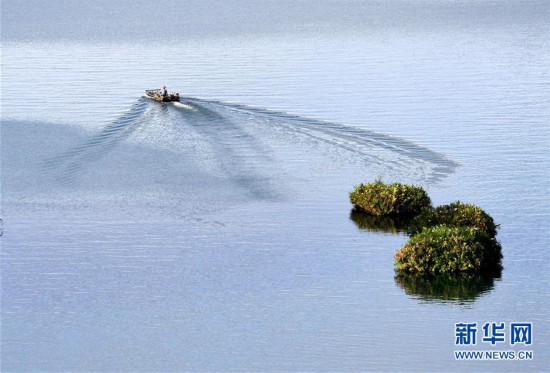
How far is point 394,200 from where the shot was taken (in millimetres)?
78625

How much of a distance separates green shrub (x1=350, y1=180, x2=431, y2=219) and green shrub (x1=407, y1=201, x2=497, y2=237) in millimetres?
3040

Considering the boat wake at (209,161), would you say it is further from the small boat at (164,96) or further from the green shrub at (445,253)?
the green shrub at (445,253)

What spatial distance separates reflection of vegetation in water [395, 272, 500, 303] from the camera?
217ft

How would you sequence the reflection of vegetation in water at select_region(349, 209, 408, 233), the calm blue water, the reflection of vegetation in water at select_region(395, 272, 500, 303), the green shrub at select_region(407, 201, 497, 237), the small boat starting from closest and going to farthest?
the calm blue water, the reflection of vegetation in water at select_region(395, 272, 500, 303), the green shrub at select_region(407, 201, 497, 237), the reflection of vegetation in water at select_region(349, 209, 408, 233), the small boat

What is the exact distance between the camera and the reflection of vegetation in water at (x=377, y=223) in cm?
7788

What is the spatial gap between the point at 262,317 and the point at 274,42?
10989 centimetres

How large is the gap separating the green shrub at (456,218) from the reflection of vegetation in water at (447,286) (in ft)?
18.8

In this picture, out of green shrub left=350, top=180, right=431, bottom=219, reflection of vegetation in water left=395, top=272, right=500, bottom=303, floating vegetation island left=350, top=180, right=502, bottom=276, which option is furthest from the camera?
green shrub left=350, top=180, right=431, bottom=219

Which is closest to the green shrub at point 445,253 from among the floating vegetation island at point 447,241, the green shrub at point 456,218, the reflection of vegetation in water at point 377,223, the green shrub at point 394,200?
the floating vegetation island at point 447,241

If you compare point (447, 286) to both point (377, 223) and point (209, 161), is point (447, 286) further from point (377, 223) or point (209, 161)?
point (209, 161)

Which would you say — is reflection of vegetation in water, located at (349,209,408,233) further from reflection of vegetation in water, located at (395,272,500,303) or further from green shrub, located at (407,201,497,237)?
reflection of vegetation in water, located at (395,272,500,303)

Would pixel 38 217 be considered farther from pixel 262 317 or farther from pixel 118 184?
pixel 262 317

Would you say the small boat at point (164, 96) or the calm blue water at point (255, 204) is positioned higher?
the small boat at point (164, 96)

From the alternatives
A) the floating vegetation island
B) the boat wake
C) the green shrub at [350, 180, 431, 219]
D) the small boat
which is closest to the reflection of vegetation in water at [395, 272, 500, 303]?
the floating vegetation island
